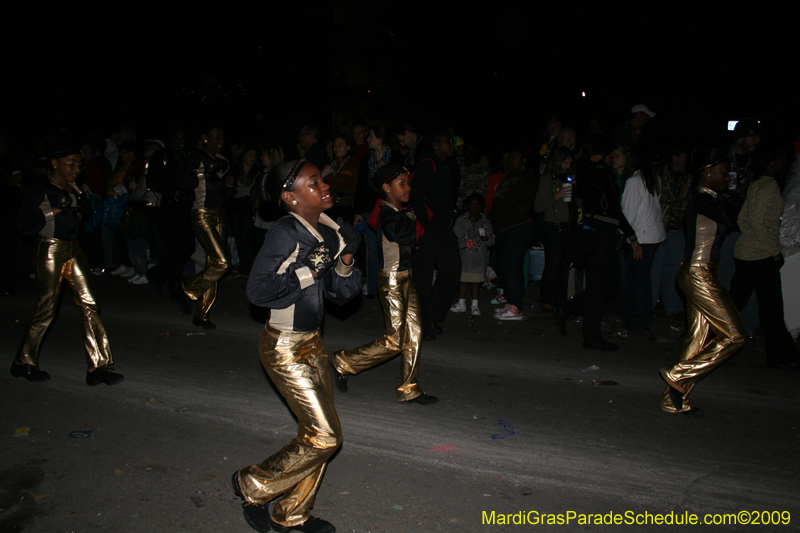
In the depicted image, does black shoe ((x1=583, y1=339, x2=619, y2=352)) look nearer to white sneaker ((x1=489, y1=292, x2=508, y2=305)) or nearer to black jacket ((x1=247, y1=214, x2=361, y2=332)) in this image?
white sneaker ((x1=489, y1=292, x2=508, y2=305))

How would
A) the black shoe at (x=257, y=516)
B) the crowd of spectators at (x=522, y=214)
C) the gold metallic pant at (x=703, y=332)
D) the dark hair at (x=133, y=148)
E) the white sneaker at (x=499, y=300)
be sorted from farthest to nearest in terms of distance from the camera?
1. the dark hair at (x=133, y=148)
2. the white sneaker at (x=499, y=300)
3. the crowd of spectators at (x=522, y=214)
4. the gold metallic pant at (x=703, y=332)
5. the black shoe at (x=257, y=516)

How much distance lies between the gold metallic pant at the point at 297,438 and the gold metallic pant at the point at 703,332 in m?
3.02

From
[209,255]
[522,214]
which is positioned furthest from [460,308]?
[209,255]

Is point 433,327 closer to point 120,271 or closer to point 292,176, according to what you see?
point 292,176

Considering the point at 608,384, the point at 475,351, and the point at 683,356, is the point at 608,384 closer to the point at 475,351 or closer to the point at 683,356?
the point at 683,356

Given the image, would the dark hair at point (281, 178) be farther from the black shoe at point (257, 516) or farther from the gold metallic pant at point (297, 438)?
the black shoe at point (257, 516)

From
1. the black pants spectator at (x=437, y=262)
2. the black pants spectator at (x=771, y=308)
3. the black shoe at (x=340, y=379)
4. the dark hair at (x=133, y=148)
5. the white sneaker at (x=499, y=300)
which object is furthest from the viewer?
the dark hair at (x=133, y=148)

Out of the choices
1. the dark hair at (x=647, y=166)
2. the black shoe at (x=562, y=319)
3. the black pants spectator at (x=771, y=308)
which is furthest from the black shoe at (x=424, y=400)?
the dark hair at (x=647, y=166)

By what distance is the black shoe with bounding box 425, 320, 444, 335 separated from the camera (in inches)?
279

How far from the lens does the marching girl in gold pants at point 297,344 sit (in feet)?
10.3

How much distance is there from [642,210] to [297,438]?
536 cm

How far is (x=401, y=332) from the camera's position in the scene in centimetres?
505

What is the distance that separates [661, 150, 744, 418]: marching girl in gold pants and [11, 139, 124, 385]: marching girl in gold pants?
4759mm

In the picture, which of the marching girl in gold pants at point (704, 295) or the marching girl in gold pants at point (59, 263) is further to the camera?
the marching girl in gold pants at point (59, 263)
